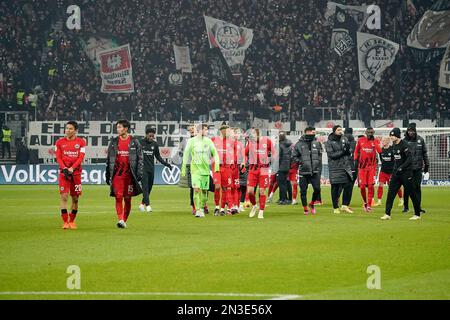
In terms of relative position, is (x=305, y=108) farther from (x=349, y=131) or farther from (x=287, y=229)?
(x=287, y=229)

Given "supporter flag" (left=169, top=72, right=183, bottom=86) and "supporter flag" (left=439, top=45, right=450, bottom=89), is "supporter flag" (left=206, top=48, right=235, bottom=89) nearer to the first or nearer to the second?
"supporter flag" (left=169, top=72, right=183, bottom=86)

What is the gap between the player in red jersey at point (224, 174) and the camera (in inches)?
934

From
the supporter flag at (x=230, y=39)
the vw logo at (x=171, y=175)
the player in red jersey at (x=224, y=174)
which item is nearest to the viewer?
the player in red jersey at (x=224, y=174)

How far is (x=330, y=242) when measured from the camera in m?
16.5

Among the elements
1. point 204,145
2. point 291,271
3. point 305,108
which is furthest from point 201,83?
point 291,271

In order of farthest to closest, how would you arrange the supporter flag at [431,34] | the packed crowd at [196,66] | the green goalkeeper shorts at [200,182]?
the supporter flag at [431,34] < the packed crowd at [196,66] < the green goalkeeper shorts at [200,182]

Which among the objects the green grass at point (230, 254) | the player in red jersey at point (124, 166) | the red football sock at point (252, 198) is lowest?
the green grass at point (230, 254)

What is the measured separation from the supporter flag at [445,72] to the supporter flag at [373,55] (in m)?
2.71

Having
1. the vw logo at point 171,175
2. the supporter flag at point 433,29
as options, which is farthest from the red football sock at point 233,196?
the supporter flag at point 433,29

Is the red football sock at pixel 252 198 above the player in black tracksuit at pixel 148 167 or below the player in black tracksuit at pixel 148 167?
below

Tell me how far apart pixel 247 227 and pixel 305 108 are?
1109 inches

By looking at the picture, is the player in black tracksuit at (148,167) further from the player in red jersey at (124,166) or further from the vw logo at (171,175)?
the vw logo at (171,175)

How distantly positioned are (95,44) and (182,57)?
525 centimetres

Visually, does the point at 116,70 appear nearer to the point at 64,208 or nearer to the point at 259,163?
the point at 259,163
